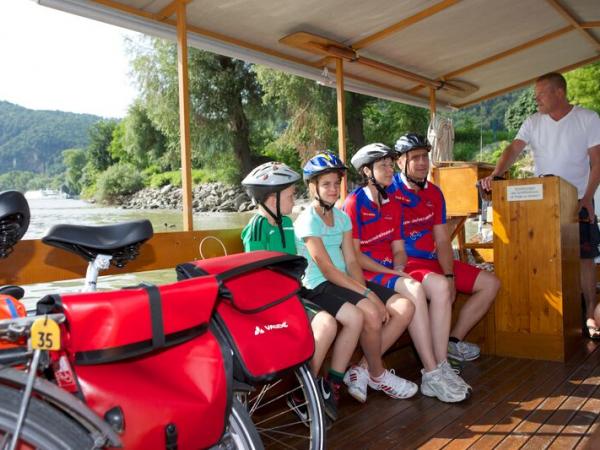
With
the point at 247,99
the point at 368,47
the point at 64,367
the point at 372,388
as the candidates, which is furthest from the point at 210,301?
the point at 247,99

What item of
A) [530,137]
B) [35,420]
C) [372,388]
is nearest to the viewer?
[35,420]

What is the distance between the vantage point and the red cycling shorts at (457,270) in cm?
383

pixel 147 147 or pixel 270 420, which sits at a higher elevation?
pixel 147 147

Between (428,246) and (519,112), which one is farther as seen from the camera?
(519,112)

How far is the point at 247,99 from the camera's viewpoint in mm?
24500

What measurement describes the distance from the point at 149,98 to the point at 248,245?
73.5 feet

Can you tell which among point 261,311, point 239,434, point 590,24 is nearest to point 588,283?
point 590,24

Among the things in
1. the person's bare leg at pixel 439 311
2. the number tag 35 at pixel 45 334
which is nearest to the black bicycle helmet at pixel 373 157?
the person's bare leg at pixel 439 311

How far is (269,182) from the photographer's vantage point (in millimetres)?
2973

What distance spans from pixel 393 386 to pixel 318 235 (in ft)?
3.13

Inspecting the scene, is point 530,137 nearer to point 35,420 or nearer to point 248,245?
point 248,245

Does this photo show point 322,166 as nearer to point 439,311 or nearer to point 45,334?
point 439,311

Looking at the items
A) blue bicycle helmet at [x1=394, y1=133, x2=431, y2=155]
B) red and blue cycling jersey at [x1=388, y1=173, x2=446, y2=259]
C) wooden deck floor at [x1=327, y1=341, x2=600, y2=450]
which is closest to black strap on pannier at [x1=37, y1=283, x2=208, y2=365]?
wooden deck floor at [x1=327, y1=341, x2=600, y2=450]

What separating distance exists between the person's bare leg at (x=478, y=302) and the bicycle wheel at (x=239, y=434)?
2512 mm
